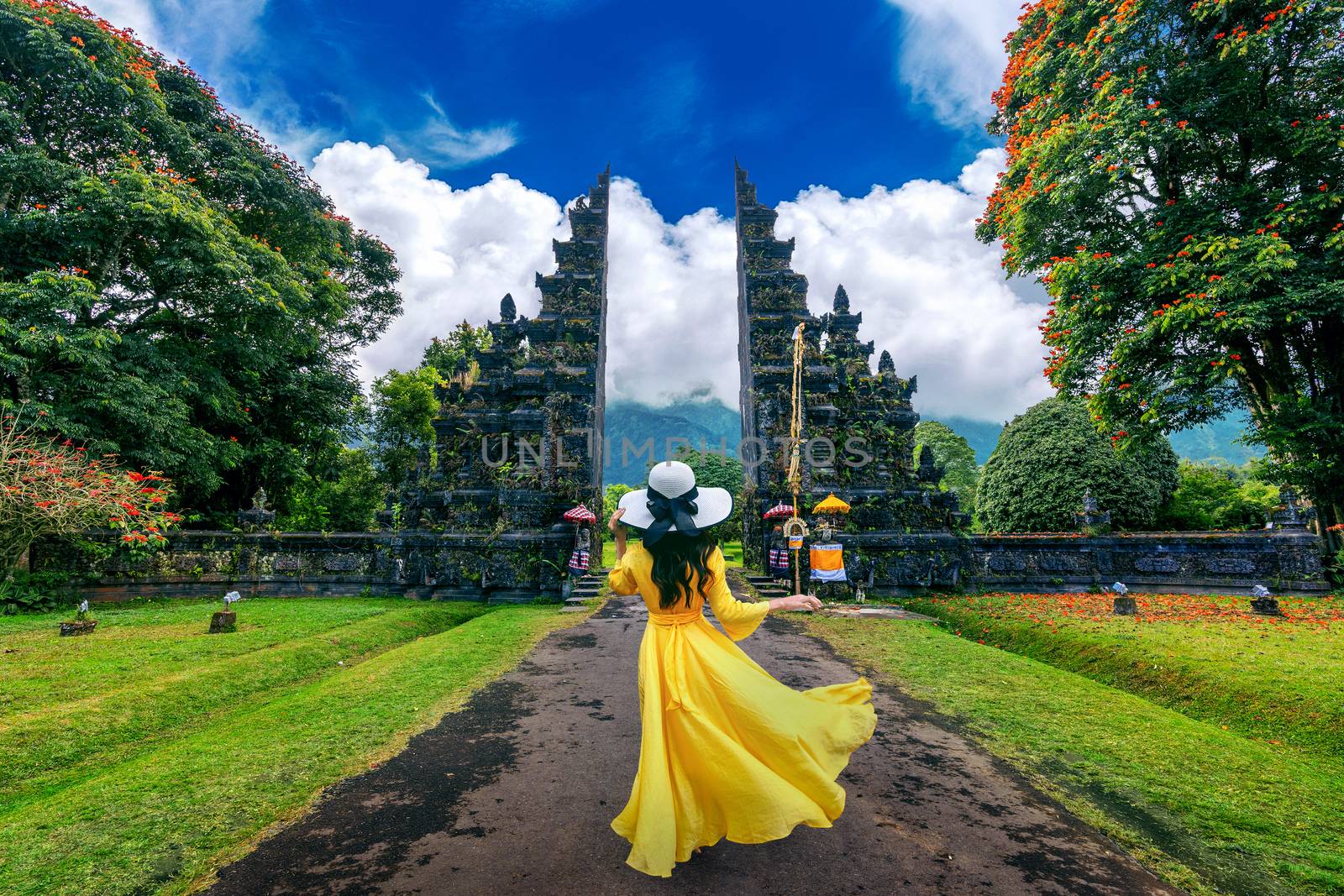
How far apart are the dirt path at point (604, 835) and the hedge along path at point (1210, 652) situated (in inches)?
119

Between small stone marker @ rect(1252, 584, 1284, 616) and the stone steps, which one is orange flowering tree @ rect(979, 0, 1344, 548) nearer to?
small stone marker @ rect(1252, 584, 1284, 616)

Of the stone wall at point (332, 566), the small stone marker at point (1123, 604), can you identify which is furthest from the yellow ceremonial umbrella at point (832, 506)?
the stone wall at point (332, 566)

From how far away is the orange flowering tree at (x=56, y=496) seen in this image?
9.84 metres

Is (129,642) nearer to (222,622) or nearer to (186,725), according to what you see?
(222,622)

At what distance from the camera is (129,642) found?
7645mm

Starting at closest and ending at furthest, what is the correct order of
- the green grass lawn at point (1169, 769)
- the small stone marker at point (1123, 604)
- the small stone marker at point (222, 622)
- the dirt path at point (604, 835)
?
the dirt path at point (604, 835) → the green grass lawn at point (1169, 769) → the small stone marker at point (222, 622) → the small stone marker at point (1123, 604)

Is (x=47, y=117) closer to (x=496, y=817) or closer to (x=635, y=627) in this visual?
(x=635, y=627)

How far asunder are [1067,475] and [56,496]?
81.9 ft

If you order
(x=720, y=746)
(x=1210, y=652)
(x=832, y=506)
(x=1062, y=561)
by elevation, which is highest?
(x=832, y=506)

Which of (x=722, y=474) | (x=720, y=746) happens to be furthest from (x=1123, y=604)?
(x=722, y=474)

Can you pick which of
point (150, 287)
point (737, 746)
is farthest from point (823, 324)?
point (150, 287)

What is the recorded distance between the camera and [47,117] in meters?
13.6

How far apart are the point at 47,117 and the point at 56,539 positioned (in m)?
10.6

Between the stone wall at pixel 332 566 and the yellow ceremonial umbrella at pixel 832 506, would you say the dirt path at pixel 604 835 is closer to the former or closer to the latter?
the yellow ceremonial umbrella at pixel 832 506
